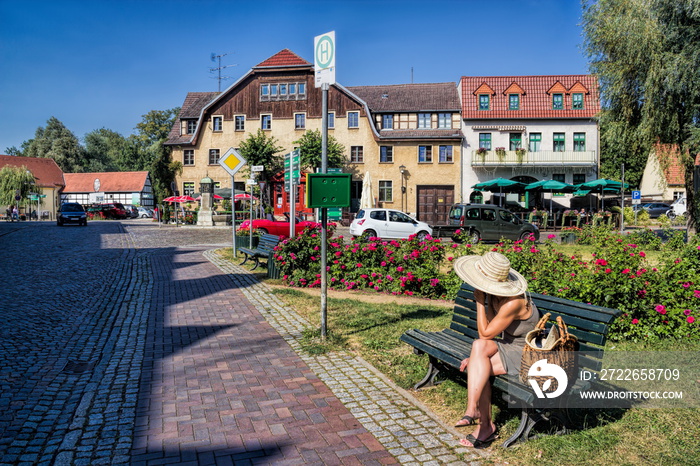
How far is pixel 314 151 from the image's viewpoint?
1599 inches

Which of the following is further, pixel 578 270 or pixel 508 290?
pixel 578 270

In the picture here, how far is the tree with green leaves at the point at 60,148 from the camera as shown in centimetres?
9025

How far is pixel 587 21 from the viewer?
70.1 ft

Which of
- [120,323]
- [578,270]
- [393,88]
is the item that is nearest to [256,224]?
[120,323]

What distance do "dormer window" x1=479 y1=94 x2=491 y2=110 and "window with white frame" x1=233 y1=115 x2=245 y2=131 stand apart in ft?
60.6

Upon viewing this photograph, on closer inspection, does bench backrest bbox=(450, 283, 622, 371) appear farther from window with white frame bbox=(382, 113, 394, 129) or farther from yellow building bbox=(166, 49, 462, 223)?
window with white frame bbox=(382, 113, 394, 129)

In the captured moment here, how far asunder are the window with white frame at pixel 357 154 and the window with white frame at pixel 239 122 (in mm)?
8956

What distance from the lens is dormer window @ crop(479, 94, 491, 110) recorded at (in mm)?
42156

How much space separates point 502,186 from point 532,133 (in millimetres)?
8127

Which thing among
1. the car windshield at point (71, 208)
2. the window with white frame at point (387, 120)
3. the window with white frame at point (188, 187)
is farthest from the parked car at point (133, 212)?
the window with white frame at point (387, 120)

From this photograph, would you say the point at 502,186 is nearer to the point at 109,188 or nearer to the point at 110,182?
the point at 109,188

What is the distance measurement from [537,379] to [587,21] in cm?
2123

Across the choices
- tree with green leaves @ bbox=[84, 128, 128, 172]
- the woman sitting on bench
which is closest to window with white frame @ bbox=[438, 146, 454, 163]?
the woman sitting on bench

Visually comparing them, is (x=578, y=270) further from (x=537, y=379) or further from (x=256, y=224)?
(x=256, y=224)
